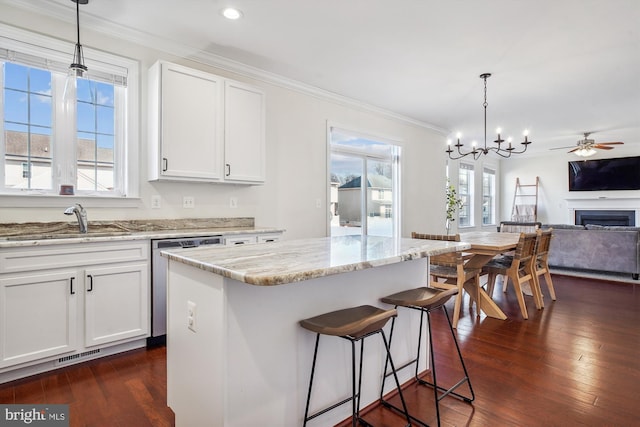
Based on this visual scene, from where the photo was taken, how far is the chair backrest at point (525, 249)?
3.46 m

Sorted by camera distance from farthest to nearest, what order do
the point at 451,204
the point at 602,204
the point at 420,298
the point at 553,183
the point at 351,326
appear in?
the point at 553,183 → the point at 602,204 → the point at 451,204 → the point at 420,298 → the point at 351,326

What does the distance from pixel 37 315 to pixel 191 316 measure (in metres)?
1.40

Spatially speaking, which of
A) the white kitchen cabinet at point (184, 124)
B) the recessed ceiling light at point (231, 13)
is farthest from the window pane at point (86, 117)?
the recessed ceiling light at point (231, 13)

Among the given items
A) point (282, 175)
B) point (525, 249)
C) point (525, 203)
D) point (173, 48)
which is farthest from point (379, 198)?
point (525, 203)

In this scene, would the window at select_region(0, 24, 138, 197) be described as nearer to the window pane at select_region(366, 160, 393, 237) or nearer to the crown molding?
the crown molding

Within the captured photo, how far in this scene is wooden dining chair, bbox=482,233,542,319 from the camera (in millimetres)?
3512

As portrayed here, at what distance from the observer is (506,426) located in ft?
5.79

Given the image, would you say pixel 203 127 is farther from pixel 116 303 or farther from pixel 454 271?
pixel 454 271

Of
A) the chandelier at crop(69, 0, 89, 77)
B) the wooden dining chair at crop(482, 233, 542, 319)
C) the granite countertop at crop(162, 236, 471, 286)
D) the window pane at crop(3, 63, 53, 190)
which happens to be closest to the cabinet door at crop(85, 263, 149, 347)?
the window pane at crop(3, 63, 53, 190)

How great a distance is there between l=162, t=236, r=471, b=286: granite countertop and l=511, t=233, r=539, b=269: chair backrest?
181 centimetres

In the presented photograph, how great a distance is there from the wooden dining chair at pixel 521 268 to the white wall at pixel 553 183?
19.5 ft

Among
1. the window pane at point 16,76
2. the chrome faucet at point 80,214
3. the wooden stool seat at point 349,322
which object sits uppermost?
the window pane at point 16,76

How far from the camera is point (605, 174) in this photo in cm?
798

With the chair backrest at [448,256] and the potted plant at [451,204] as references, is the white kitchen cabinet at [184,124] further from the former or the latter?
the potted plant at [451,204]
